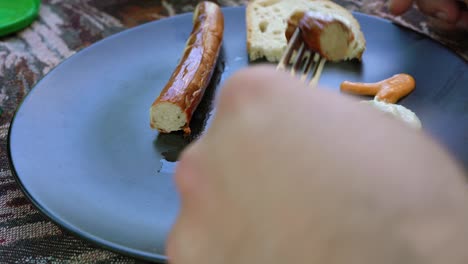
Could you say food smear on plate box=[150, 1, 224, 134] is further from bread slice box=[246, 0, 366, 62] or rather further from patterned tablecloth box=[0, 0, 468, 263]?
patterned tablecloth box=[0, 0, 468, 263]

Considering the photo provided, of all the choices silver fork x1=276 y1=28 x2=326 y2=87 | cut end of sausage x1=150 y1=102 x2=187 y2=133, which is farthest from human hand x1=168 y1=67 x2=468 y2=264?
silver fork x1=276 y1=28 x2=326 y2=87

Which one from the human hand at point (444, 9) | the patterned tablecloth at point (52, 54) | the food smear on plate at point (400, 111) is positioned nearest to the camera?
the patterned tablecloth at point (52, 54)

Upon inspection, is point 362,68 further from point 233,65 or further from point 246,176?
point 246,176

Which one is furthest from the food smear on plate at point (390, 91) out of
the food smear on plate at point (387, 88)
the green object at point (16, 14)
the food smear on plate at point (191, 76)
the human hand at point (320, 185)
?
the green object at point (16, 14)

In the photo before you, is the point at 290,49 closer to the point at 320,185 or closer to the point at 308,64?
the point at 308,64

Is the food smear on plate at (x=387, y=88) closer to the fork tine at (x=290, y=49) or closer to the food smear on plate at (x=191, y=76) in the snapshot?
the fork tine at (x=290, y=49)
